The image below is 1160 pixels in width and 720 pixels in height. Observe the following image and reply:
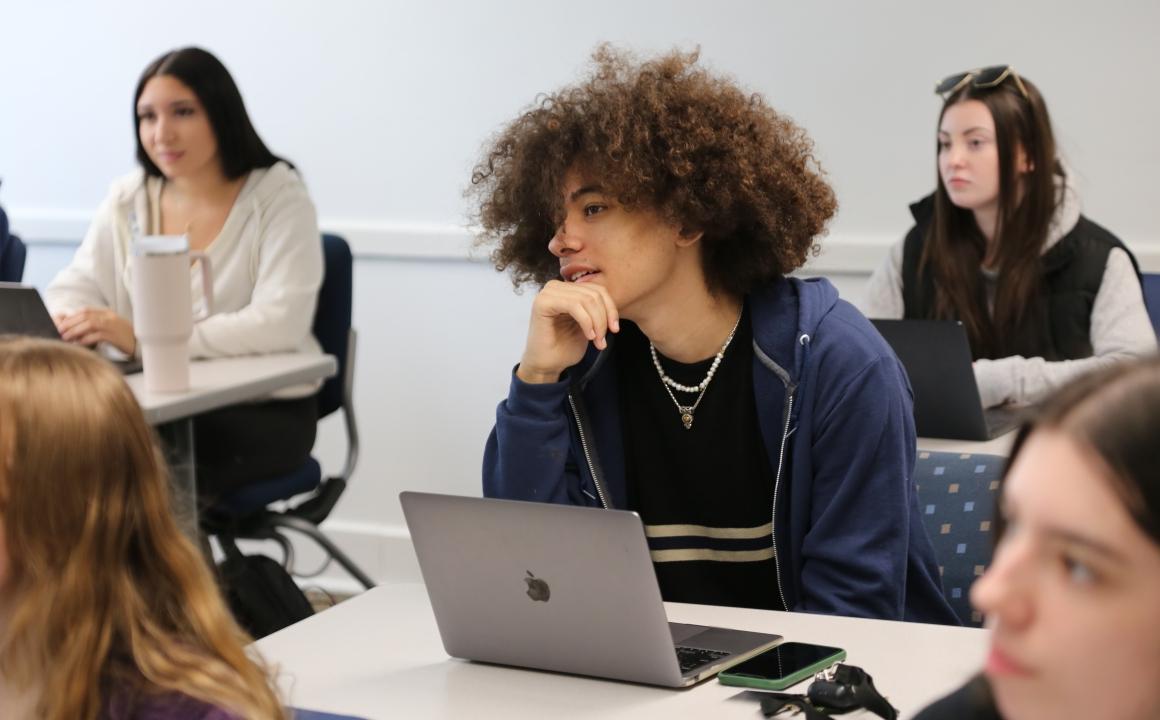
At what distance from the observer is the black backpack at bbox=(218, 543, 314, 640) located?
2.97 metres

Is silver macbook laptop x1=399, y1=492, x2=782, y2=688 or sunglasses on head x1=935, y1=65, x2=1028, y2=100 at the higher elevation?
sunglasses on head x1=935, y1=65, x2=1028, y2=100

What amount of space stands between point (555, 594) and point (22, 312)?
1.60 meters

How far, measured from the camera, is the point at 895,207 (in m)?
3.60

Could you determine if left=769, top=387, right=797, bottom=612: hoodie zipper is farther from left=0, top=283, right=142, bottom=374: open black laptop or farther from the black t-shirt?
left=0, top=283, right=142, bottom=374: open black laptop

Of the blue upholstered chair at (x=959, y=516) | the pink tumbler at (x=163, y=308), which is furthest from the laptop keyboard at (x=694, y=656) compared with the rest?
the pink tumbler at (x=163, y=308)

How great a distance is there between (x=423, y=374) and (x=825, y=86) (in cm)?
137

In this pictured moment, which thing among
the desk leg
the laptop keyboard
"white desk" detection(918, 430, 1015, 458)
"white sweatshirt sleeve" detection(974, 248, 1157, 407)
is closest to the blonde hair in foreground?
the laptop keyboard

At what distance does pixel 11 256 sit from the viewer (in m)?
3.58

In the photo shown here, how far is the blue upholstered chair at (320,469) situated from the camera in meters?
3.29

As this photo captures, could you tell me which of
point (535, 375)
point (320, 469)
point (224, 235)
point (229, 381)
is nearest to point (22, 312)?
point (229, 381)

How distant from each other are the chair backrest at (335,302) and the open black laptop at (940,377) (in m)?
1.39

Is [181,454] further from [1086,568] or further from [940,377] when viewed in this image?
[1086,568]

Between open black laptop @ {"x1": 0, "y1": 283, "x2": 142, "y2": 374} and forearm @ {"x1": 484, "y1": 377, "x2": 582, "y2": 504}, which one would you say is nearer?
forearm @ {"x1": 484, "y1": 377, "x2": 582, "y2": 504}

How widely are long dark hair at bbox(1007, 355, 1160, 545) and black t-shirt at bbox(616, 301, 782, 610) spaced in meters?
1.21
